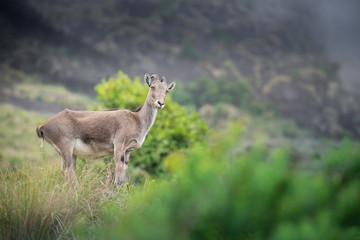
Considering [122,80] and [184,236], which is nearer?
[184,236]

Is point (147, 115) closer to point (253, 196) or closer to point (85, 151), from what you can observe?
point (85, 151)

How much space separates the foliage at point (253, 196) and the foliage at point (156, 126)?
22.5 ft

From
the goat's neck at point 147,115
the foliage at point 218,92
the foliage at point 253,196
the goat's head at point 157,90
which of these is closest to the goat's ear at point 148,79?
the goat's head at point 157,90

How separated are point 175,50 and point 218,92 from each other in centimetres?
1340

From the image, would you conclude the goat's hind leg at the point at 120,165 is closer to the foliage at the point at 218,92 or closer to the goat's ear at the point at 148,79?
the goat's ear at the point at 148,79

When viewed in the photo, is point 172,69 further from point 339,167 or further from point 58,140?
point 339,167

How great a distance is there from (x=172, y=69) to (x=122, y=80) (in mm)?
46192

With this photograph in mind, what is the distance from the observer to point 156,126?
29.0ft

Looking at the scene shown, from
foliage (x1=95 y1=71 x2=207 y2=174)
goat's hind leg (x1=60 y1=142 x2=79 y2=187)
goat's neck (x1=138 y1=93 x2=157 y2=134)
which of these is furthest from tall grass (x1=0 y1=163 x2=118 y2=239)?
foliage (x1=95 y1=71 x2=207 y2=174)

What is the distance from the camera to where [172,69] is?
54.9 meters

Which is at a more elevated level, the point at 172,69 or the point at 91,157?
the point at 172,69

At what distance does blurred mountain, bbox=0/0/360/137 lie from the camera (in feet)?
160

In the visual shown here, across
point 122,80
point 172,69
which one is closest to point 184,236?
point 122,80

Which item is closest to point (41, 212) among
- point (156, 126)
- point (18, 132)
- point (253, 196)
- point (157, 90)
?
point (157, 90)
